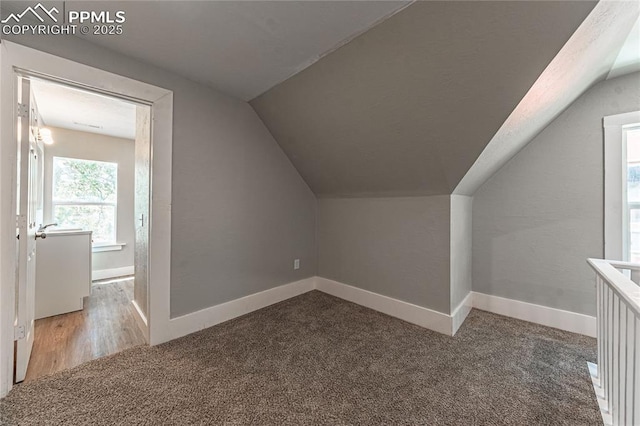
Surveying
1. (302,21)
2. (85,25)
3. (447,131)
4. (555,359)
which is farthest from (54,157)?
(555,359)

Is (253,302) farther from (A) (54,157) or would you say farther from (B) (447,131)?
(A) (54,157)

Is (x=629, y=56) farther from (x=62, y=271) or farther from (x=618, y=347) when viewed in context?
(x=62, y=271)

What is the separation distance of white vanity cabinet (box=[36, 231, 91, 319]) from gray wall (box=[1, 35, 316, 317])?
1526 millimetres

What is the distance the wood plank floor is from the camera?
5.87 ft

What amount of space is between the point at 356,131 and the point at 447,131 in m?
0.73

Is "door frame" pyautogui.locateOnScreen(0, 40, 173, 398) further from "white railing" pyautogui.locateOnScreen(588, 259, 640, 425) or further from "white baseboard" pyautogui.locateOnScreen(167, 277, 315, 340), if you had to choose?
"white railing" pyautogui.locateOnScreen(588, 259, 640, 425)

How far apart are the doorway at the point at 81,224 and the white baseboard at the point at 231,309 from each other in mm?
300

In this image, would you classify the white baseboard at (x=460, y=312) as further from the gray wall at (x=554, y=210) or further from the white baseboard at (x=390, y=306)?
the gray wall at (x=554, y=210)

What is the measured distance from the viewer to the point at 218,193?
2.36 metres

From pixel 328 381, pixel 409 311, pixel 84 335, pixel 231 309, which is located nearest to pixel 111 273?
pixel 84 335

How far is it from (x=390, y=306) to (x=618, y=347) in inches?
62.1

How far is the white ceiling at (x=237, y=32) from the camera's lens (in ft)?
4.41

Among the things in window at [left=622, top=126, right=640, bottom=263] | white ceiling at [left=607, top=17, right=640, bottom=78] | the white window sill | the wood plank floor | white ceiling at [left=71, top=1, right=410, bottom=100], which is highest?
white ceiling at [left=607, top=17, right=640, bottom=78]

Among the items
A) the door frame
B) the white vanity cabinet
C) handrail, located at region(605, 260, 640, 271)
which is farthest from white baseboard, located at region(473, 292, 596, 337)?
the white vanity cabinet
